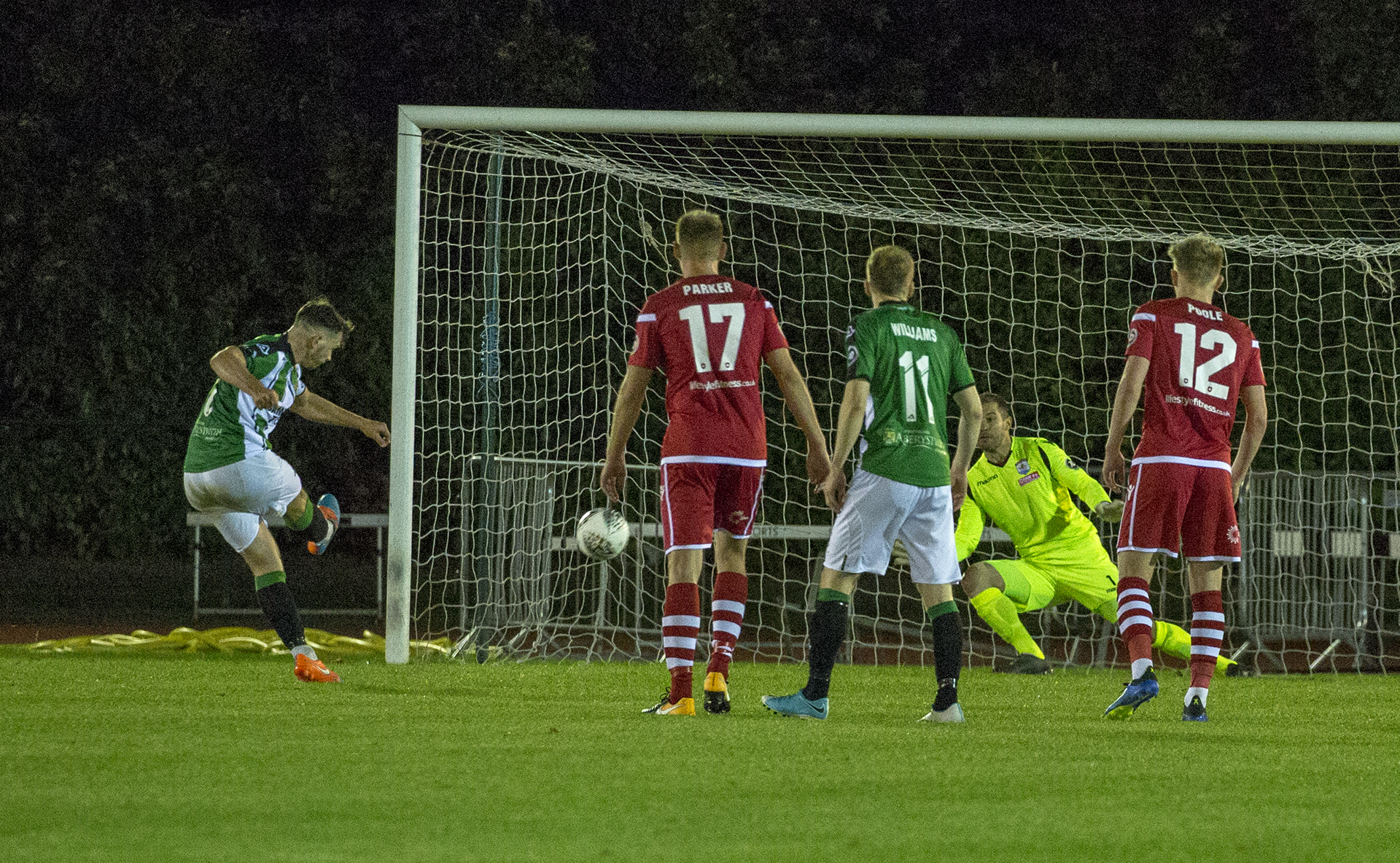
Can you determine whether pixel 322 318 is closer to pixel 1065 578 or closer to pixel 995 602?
pixel 995 602

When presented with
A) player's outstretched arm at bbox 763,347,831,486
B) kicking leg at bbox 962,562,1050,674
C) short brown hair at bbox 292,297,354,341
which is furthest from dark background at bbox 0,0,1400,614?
player's outstretched arm at bbox 763,347,831,486

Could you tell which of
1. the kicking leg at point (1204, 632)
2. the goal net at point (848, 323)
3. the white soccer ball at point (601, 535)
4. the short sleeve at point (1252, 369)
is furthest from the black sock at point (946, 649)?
the goal net at point (848, 323)

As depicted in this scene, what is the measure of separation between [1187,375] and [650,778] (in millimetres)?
2864

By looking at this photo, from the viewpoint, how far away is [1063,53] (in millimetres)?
23734

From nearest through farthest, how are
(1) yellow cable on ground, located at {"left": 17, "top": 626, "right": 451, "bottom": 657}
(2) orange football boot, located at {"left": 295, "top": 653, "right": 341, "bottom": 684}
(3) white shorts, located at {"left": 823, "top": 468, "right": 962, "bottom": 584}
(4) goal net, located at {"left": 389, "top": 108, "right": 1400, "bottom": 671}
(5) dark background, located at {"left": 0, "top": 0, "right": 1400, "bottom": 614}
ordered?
1. (3) white shorts, located at {"left": 823, "top": 468, "right": 962, "bottom": 584}
2. (2) orange football boot, located at {"left": 295, "top": 653, "right": 341, "bottom": 684}
3. (4) goal net, located at {"left": 389, "top": 108, "right": 1400, "bottom": 671}
4. (1) yellow cable on ground, located at {"left": 17, "top": 626, "right": 451, "bottom": 657}
5. (5) dark background, located at {"left": 0, "top": 0, "right": 1400, "bottom": 614}

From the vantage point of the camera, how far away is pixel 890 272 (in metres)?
5.92

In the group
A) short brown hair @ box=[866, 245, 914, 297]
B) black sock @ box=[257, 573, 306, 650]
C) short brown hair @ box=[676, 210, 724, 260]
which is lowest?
black sock @ box=[257, 573, 306, 650]

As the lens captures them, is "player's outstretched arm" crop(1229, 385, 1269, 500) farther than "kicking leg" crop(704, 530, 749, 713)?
Yes

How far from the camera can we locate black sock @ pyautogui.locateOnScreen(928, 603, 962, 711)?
5.78m

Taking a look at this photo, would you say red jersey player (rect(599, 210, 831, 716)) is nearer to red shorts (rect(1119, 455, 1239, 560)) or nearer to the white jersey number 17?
the white jersey number 17

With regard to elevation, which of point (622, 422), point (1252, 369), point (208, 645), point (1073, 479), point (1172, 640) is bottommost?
point (208, 645)

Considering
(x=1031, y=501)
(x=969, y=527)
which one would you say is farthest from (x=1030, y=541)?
(x=969, y=527)

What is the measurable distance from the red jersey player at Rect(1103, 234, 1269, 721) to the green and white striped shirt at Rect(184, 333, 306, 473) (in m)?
3.50

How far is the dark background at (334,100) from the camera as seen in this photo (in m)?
21.0
